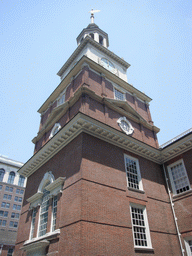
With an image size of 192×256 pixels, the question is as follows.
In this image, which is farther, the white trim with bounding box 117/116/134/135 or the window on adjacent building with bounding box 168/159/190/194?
the white trim with bounding box 117/116/134/135

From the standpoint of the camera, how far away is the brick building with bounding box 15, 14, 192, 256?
40.3 feet

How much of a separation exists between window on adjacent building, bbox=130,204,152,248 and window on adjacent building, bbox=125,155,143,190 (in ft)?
5.04

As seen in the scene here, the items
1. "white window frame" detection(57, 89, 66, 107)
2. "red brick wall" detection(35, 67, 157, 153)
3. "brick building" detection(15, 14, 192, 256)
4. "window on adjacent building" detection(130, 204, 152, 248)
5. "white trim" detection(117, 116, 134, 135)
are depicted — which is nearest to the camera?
"brick building" detection(15, 14, 192, 256)

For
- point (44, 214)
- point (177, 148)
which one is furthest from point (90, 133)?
point (177, 148)

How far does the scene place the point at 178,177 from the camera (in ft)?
56.9

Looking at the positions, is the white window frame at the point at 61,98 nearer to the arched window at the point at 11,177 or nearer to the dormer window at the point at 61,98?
the dormer window at the point at 61,98

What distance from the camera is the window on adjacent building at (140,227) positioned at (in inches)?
532

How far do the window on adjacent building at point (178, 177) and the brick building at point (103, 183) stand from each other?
0.08m

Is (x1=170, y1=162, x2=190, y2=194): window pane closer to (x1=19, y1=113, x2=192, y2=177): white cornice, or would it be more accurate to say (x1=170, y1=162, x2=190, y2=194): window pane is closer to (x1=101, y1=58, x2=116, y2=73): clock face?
(x1=19, y1=113, x2=192, y2=177): white cornice

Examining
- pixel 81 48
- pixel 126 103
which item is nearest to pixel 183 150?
pixel 126 103

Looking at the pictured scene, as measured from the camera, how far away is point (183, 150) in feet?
57.5

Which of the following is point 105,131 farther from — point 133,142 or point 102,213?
point 102,213

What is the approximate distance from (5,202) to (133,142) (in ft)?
181

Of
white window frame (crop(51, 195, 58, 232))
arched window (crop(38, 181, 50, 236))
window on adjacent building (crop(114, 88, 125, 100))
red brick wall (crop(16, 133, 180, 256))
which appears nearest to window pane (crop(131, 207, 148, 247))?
red brick wall (crop(16, 133, 180, 256))
